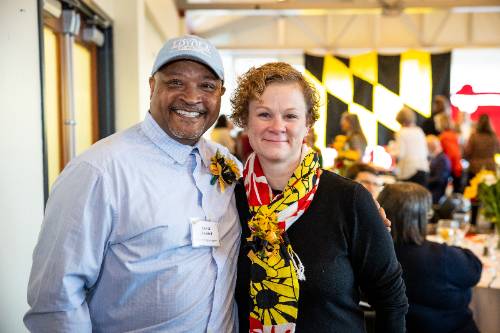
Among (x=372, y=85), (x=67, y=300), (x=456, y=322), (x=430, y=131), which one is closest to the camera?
(x=67, y=300)

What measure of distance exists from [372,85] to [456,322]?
860cm

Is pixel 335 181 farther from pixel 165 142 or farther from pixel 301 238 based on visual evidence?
pixel 165 142

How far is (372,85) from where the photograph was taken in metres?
10.4

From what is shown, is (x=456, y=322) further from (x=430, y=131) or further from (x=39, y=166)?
(x=430, y=131)

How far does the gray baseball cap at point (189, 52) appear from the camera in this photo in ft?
5.09

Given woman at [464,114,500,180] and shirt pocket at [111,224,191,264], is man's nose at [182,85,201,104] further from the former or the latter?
woman at [464,114,500,180]

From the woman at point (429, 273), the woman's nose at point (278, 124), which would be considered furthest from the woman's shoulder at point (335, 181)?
the woman at point (429, 273)

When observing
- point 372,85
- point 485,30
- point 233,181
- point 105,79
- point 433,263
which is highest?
point 485,30

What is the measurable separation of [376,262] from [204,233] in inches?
20.5

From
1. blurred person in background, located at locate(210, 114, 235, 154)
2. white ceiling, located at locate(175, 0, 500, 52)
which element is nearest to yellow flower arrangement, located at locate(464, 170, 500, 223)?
blurred person in background, located at locate(210, 114, 235, 154)

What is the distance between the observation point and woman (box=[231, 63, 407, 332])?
4.97 feet

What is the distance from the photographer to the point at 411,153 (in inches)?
258

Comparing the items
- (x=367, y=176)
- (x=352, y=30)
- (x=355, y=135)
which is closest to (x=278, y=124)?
(x=367, y=176)

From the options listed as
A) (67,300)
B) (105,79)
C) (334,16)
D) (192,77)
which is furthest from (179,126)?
(334,16)
